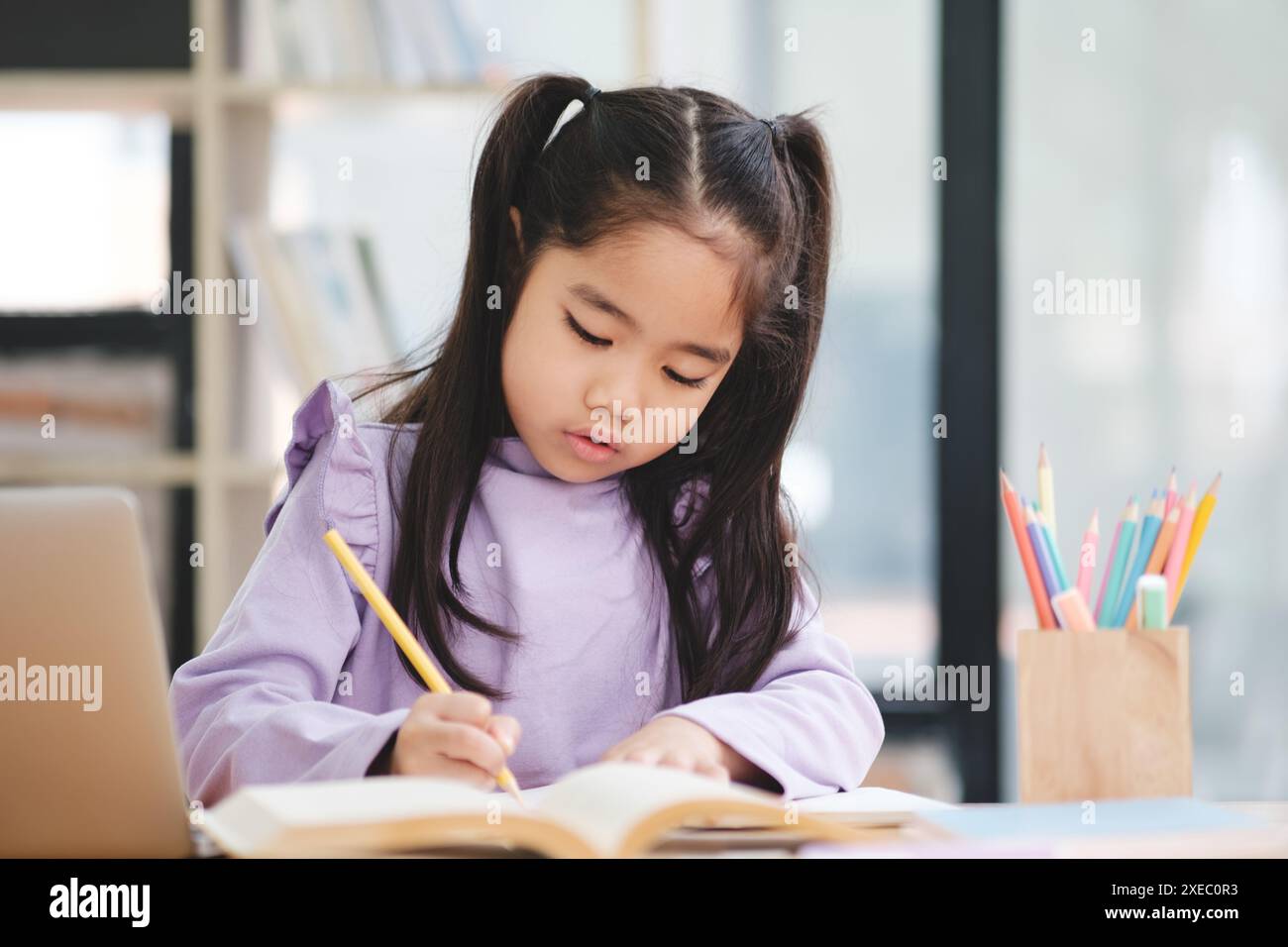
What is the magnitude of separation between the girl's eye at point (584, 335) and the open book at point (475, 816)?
0.44 metres

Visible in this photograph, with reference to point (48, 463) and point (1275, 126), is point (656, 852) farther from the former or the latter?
point (1275, 126)

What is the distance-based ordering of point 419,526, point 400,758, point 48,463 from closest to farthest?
point 400,758 → point 419,526 → point 48,463

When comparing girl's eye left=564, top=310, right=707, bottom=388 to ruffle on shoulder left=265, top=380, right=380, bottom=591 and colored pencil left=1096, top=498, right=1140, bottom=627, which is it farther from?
colored pencil left=1096, top=498, right=1140, bottom=627

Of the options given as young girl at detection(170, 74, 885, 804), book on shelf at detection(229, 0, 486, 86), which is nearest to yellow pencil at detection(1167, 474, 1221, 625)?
young girl at detection(170, 74, 885, 804)

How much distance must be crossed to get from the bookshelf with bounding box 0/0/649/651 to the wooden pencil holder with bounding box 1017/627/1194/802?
1.37 metres

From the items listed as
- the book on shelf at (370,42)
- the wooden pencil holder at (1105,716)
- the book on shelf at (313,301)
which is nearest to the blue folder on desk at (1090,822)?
the wooden pencil holder at (1105,716)

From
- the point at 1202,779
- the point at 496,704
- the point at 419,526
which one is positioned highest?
the point at 419,526

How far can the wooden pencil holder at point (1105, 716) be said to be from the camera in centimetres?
74

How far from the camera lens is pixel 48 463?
6.50 feet

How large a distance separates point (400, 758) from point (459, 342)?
1.45 ft

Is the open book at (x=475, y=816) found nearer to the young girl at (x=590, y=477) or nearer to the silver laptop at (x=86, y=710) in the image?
the silver laptop at (x=86, y=710)

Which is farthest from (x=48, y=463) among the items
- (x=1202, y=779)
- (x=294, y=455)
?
(x=1202, y=779)
